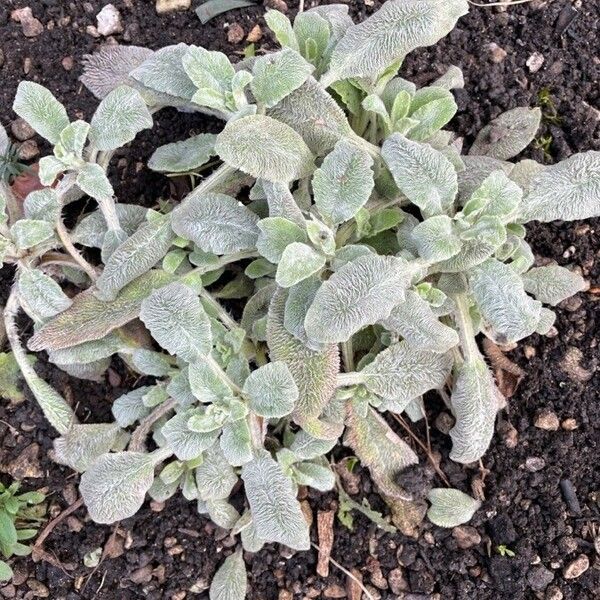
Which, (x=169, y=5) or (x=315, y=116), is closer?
(x=315, y=116)

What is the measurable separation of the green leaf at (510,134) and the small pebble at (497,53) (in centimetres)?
22

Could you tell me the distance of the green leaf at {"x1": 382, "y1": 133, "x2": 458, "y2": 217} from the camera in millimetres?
1571

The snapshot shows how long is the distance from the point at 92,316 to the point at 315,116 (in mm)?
650

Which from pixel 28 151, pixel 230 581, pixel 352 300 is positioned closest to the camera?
pixel 352 300

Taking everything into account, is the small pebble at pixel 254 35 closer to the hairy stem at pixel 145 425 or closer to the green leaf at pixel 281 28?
the green leaf at pixel 281 28

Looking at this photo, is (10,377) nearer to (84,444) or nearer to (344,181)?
(84,444)

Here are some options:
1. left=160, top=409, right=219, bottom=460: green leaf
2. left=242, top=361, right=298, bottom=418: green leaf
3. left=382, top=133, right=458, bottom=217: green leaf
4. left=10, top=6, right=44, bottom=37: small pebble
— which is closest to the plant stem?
left=242, top=361, right=298, bottom=418: green leaf

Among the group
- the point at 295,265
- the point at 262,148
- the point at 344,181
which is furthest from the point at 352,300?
the point at 262,148

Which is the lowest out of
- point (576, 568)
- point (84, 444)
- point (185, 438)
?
point (576, 568)

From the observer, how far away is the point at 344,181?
5.12ft

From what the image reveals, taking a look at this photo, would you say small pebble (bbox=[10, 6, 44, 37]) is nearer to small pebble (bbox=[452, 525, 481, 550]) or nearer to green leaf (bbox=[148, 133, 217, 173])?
green leaf (bbox=[148, 133, 217, 173])

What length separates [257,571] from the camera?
6.48 feet

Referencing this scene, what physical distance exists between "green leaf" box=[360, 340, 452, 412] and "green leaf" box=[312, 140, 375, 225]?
34cm

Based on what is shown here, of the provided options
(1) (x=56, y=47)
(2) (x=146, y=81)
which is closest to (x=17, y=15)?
(1) (x=56, y=47)
